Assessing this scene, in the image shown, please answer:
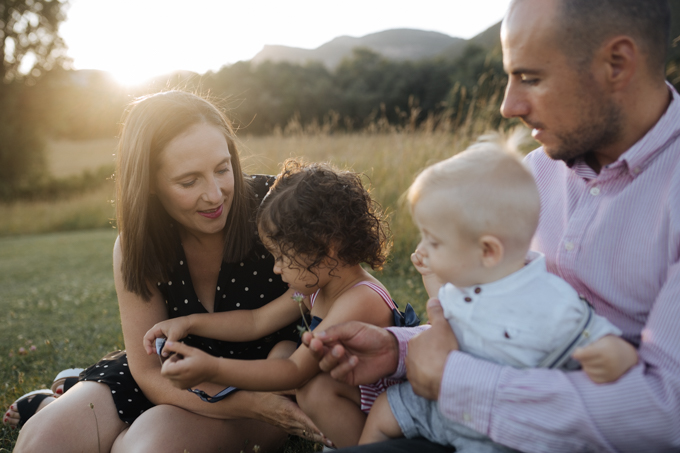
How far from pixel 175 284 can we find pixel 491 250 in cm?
170

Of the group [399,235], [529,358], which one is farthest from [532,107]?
[399,235]

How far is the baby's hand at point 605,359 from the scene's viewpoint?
54.6 inches

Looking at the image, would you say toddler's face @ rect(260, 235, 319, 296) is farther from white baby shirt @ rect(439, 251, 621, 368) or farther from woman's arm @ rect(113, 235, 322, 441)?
white baby shirt @ rect(439, 251, 621, 368)

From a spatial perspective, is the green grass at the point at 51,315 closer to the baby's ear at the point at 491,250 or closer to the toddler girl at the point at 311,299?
the toddler girl at the point at 311,299

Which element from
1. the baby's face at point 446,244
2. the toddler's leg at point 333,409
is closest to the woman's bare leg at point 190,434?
the toddler's leg at point 333,409

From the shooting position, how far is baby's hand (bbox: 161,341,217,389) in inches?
69.3

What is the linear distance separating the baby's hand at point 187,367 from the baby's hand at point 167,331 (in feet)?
1.59

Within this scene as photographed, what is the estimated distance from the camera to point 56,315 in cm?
575

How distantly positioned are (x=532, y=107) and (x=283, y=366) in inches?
53.8

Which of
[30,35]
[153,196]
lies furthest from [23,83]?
[153,196]

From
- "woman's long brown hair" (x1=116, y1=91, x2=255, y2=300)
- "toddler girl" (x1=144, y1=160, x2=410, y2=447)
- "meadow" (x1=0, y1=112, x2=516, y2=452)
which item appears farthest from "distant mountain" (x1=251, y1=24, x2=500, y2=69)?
"toddler girl" (x1=144, y1=160, x2=410, y2=447)

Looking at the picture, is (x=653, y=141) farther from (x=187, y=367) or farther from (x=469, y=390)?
(x=187, y=367)

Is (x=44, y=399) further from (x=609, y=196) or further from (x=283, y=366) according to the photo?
(x=609, y=196)

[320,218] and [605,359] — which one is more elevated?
[320,218]
